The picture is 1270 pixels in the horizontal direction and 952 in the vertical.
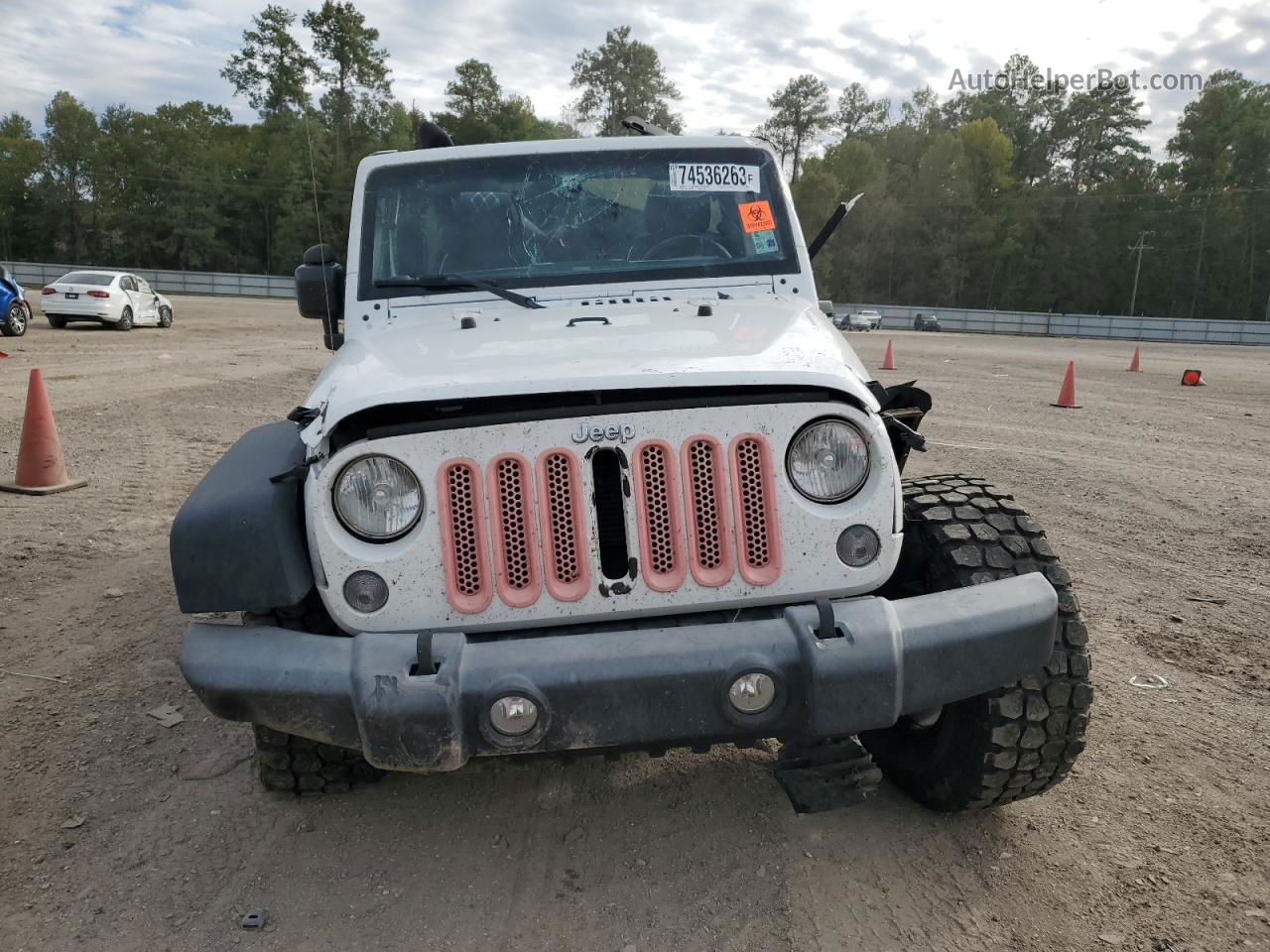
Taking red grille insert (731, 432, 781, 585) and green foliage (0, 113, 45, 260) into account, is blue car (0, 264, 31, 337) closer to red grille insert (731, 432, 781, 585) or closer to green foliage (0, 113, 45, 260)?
red grille insert (731, 432, 781, 585)

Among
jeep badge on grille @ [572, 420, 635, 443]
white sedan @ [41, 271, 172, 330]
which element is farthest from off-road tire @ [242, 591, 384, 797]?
white sedan @ [41, 271, 172, 330]

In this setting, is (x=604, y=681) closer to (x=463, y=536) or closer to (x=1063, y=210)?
(x=463, y=536)

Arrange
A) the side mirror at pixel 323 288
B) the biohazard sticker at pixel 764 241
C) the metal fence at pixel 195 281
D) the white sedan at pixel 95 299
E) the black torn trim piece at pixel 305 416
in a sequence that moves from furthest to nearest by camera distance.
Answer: the metal fence at pixel 195 281
the white sedan at pixel 95 299
the side mirror at pixel 323 288
the biohazard sticker at pixel 764 241
the black torn trim piece at pixel 305 416

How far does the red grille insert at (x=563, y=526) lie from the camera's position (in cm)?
239

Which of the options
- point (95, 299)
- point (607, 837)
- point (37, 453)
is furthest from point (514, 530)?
point (95, 299)

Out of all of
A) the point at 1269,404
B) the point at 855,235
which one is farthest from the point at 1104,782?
the point at 855,235

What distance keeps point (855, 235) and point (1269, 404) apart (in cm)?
6350

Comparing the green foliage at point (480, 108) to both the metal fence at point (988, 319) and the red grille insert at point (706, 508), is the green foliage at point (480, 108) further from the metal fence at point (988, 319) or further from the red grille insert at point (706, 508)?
the red grille insert at point (706, 508)

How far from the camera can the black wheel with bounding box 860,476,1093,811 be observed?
2.64 m

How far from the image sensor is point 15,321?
17.5m

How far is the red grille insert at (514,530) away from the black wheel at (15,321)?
1877cm

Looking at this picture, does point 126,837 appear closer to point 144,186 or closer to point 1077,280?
point 144,186

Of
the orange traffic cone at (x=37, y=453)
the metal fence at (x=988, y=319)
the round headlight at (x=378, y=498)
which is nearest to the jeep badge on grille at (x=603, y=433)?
the round headlight at (x=378, y=498)

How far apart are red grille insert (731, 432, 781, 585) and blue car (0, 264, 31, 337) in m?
18.9
